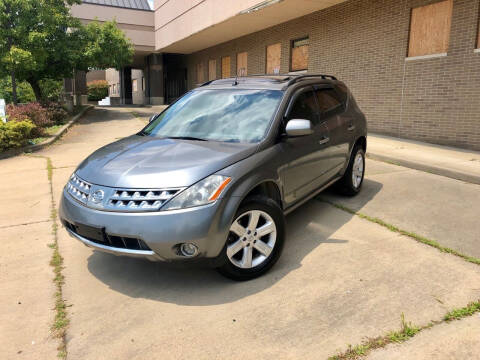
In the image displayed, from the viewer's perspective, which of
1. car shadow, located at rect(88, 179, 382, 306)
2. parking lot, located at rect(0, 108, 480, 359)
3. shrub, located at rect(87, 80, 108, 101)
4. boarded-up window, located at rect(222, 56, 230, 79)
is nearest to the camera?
parking lot, located at rect(0, 108, 480, 359)

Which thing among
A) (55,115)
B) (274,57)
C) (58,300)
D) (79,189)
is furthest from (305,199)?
(274,57)

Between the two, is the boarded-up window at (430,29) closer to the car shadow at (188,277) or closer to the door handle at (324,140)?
the door handle at (324,140)

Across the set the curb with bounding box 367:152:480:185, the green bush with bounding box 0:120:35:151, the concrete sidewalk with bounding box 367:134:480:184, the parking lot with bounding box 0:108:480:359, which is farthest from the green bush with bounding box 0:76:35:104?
the curb with bounding box 367:152:480:185

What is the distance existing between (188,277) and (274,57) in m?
14.8

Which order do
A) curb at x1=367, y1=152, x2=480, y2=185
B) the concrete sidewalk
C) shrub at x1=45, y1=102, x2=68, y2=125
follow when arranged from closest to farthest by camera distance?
curb at x1=367, y1=152, x2=480, y2=185 < the concrete sidewalk < shrub at x1=45, y1=102, x2=68, y2=125

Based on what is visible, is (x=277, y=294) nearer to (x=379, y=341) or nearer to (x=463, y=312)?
(x=379, y=341)

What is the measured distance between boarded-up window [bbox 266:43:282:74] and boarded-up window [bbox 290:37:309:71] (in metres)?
0.86

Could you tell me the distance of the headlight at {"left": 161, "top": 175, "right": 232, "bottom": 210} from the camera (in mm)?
2852

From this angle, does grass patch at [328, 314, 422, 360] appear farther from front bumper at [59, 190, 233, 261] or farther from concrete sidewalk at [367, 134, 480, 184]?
concrete sidewalk at [367, 134, 480, 184]

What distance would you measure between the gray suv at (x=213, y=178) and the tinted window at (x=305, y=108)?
0.05 ft

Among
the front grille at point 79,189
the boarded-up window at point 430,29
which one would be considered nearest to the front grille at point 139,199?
the front grille at point 79,189

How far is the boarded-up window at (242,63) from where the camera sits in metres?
19.1

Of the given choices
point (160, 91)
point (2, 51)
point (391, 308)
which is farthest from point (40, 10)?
point (391, 308)

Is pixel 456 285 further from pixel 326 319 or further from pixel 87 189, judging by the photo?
pixel 87 189
